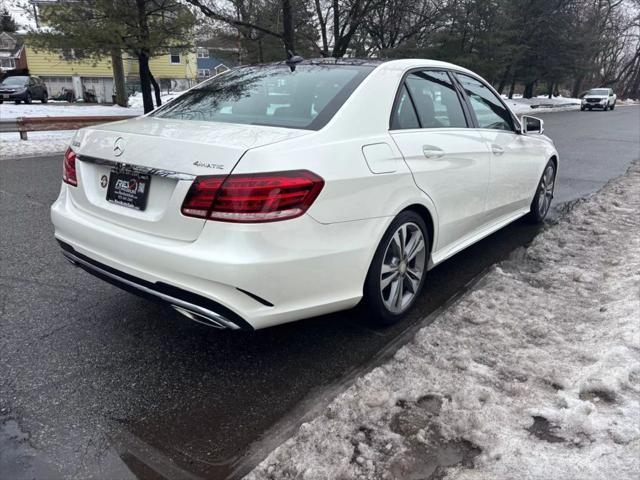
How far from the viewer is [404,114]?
3.27m

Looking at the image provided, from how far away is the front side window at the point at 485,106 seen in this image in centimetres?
420

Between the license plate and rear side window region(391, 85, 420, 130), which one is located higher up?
A: rear side window region(391, 85, 420, 130)

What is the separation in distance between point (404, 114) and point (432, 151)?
30 centimetres

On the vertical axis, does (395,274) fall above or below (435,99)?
below

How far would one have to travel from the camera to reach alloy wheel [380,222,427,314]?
10.4 ft

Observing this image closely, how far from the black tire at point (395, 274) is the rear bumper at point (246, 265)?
130 mm

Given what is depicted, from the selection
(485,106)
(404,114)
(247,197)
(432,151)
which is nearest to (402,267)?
(432,151)

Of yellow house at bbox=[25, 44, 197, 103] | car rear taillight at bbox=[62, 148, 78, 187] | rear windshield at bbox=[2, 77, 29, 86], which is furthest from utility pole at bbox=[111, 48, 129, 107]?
car rear taillight at bbox=[62, 148, 78, 187]

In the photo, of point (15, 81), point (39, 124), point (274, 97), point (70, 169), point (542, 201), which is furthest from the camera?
point (15, 81)

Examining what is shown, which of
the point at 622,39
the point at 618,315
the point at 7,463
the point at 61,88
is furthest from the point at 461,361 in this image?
the point at 622,39

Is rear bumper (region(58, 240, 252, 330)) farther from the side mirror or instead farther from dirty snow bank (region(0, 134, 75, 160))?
dirty snow bank (region(0, 134, 75, 160))

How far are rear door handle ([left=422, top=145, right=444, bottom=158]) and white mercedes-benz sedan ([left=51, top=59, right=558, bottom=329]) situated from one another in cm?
2

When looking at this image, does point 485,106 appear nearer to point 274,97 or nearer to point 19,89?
point 274,97

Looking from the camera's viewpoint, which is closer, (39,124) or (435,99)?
(435,99)
